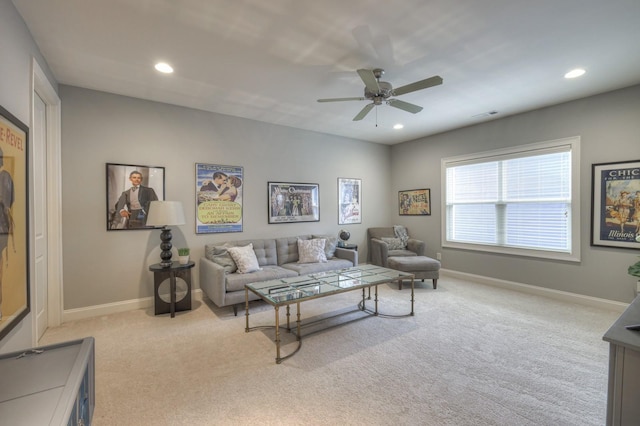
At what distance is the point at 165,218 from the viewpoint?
3.29 m

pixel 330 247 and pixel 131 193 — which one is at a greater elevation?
pixel 131 193

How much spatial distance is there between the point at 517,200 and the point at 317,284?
3.59m

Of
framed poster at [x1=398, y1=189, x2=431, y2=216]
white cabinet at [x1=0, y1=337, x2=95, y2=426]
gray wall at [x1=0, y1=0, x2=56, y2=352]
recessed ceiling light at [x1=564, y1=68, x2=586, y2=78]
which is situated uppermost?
recessed ceiling light at [x1=564, y1=68, x2=586, y2=78]

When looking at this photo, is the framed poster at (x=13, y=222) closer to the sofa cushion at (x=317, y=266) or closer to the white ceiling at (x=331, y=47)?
the white ceiling at (x=331, y=47)

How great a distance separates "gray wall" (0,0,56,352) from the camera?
5.73 feet

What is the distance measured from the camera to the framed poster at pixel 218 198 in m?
4.03

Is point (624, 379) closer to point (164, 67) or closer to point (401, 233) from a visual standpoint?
point (164, 67)

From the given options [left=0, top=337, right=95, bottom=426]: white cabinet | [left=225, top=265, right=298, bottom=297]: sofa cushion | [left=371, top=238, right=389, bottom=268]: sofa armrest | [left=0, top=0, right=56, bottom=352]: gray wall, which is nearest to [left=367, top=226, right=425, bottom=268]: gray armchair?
[left=371, top=238, right=389, bottom=268]: sofa armrest

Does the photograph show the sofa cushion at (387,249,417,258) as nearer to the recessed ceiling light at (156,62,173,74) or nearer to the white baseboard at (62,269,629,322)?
the white baseboard at (62,269,629,322)

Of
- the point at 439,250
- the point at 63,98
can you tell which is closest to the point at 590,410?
the point at 439,250

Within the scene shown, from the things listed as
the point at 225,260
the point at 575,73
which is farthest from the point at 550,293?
the point at 225,260

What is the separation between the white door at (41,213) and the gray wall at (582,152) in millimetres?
5812

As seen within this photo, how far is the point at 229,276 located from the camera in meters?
3.44

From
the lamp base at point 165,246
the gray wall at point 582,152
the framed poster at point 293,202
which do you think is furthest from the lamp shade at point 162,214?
the gray wall at point 582,152
